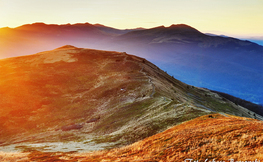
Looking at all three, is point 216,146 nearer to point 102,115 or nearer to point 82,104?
point 102,115

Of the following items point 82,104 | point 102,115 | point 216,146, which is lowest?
point 102,115

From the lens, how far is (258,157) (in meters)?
16.0

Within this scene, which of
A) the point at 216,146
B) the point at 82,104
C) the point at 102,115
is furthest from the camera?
the point at 82,104

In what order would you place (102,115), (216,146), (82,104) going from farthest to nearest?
(82,104) → (102,115) → (216,146)

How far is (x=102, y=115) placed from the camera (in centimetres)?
6912

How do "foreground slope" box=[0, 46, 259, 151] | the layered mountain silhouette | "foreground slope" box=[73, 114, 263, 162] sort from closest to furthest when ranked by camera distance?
"foreground slope" box=[73, 114, 263, 162]
the layered mountain silhouette
"foreground slope" box=[0, 46, 259, 151]

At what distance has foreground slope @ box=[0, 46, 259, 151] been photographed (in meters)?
51.6

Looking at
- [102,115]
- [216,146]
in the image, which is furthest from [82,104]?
[216,146]

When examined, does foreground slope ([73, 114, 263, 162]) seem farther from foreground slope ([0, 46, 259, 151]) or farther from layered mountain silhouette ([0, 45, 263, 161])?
foreground slope ([0, 46, 259, 151])

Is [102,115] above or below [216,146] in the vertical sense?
below

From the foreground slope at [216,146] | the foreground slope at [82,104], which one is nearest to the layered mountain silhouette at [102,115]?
the foreground slope at [82,104]

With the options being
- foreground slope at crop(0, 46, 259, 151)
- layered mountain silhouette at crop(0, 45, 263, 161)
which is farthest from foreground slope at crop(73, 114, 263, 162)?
foreground slope at crop(0, 46, 259, 151)

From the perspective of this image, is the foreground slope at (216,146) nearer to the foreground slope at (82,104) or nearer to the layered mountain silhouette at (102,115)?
the layered mountain silhouette at (102,115)

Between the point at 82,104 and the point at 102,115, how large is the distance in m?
16.0
